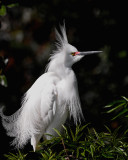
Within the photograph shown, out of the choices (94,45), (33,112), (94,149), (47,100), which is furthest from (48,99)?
(94,45)

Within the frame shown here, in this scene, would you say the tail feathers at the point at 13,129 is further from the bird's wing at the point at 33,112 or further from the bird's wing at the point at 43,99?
the bird's wing at the point at 43,99

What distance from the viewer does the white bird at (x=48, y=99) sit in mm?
1972

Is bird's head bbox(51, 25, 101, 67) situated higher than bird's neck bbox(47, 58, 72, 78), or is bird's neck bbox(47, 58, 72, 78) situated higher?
bird's head bbox(51, 25, 101, 67)

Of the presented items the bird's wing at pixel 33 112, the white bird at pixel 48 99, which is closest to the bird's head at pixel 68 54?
the white bird at pixel 48 99

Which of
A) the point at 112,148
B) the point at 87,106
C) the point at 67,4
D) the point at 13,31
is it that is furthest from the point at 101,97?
the point at 112,148

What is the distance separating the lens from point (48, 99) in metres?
1.96

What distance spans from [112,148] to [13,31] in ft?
9.14

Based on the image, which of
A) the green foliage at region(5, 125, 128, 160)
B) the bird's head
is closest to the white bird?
the bird's head

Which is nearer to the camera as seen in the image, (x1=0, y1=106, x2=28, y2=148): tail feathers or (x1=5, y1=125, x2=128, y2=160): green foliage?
(x1=5, y1=125, x2=128, y2=160): green foliage

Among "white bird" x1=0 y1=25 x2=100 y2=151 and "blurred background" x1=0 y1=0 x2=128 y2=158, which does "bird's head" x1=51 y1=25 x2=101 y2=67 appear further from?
"blurred background" x1=0 y1=0 x2=128 y2=158

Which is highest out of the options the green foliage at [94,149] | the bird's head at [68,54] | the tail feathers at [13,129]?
the bird's head at [68,54]

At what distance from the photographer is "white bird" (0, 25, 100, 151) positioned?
197 centimetres

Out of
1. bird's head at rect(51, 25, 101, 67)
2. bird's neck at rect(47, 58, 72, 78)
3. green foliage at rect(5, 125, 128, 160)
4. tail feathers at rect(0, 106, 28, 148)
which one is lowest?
green foliage at rect(5, 125, 128, 160)

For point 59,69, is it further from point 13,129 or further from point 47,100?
point 13,129
